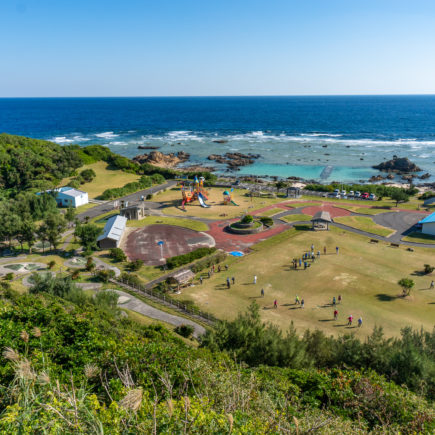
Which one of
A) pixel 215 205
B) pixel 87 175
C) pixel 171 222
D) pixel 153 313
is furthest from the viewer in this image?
pixel 87 175

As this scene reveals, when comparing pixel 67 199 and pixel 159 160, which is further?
pixel 159 160

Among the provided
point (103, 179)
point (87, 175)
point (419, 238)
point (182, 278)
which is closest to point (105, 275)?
point (182, 278)

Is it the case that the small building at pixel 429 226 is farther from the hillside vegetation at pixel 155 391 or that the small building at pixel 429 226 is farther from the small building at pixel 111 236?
the small building at pixel 111 236

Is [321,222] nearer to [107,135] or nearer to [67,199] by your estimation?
[67,199]

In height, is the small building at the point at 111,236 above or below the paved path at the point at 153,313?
above

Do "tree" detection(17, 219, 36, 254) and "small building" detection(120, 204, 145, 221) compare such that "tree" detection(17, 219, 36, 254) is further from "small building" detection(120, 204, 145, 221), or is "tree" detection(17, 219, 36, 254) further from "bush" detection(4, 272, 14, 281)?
"small building" detection(120, 204, 145, 221)

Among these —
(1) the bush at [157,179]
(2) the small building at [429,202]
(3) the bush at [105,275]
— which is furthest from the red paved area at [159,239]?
(2) the small building at [429,202]

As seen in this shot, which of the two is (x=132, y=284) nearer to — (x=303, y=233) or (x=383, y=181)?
(x=303, y=233)
